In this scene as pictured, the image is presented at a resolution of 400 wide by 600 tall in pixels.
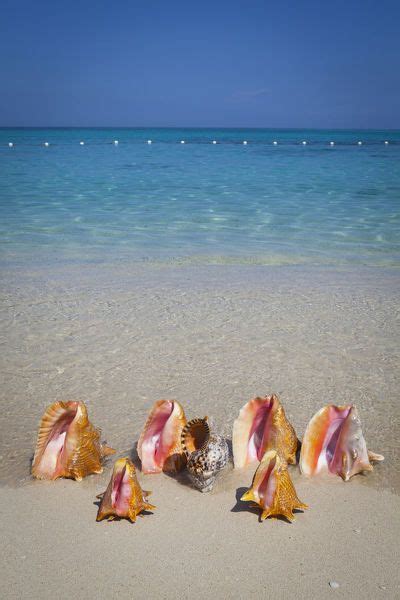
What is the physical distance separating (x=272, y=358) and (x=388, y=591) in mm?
2217

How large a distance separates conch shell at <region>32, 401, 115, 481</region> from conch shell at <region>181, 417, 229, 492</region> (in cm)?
45

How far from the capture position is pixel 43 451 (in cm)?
267

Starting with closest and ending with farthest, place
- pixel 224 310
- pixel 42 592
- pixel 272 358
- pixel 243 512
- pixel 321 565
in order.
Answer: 1. pixel 42 592
2. pixel 321 565
3. pixel 243 512
4. pixel 272 358
5. pixel 224 310

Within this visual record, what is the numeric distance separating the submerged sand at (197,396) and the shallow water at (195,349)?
15 mm

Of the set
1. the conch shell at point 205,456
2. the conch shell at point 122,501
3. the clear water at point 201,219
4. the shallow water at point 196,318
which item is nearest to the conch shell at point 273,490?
the conch shell at point 205,456

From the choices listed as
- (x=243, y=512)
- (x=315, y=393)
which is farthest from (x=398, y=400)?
(x=243, y=512)

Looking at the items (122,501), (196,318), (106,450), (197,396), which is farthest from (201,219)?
(122,501)

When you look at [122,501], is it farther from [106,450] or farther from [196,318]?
[196,318]

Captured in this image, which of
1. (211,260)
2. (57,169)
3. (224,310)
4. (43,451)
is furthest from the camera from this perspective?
(57,169)

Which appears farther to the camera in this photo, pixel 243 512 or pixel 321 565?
pixel 243 512

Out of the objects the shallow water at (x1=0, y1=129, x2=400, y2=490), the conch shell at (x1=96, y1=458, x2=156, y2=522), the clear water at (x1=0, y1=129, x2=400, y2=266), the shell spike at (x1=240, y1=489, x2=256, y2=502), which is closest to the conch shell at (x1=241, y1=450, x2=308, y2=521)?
the shell spike at (x1=240, y1=489, x2=256, y2=502)

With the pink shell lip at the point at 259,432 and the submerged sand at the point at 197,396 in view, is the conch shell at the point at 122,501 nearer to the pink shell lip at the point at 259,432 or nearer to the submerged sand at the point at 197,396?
the submerged sand at the point at 197,396

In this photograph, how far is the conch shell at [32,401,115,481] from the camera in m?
2.55

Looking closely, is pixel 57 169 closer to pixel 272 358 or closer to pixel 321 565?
pixel 272 358
